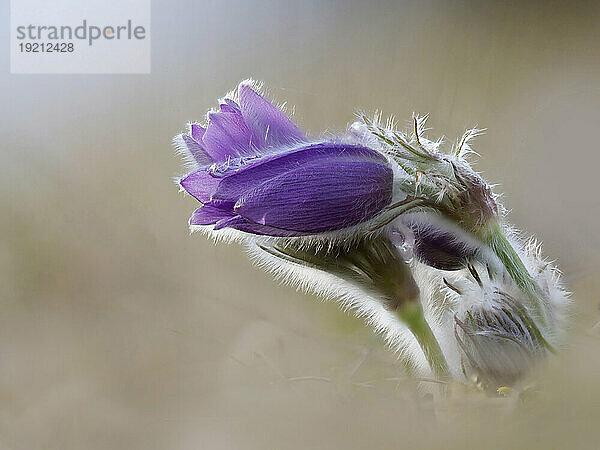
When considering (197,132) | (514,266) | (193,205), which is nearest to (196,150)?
(197,132)

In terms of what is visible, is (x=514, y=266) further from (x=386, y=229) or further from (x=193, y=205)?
(x=193, y=205)

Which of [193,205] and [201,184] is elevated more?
A: [201,184]

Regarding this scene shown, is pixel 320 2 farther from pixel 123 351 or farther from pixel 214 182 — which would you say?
pixel 214 182

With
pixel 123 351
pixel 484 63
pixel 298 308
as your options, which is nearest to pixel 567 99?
→ pixel 484 63

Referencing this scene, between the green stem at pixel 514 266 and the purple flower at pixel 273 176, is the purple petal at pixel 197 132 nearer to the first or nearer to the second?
the purple flower at pixel 273 176

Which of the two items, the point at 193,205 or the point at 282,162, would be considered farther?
the point at 193,205

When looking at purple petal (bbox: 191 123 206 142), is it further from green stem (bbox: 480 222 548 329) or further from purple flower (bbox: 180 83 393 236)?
green stem (bbox: 480 222 548 329)

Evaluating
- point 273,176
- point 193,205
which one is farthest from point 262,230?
point 193,205
